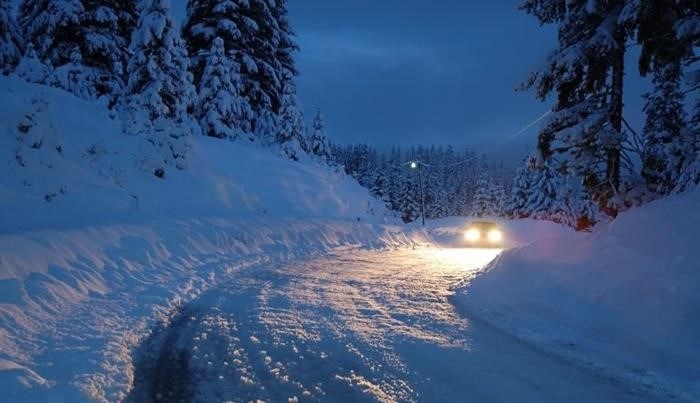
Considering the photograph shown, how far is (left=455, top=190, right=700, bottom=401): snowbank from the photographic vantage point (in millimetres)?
5617

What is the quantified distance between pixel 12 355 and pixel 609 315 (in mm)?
6934

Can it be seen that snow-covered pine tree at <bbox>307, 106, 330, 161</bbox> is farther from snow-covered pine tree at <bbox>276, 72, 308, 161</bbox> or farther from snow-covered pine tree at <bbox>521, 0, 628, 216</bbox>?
snow-covered pine tree at <bbox>521, 0, 628, 216</bbox>

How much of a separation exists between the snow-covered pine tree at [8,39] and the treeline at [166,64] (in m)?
0.04

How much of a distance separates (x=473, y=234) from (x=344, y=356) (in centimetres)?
2091

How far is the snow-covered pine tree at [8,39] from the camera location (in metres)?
17.8

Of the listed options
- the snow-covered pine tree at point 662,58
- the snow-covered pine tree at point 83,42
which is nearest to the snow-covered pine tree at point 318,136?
the snow-covered pine tree at point 83,42

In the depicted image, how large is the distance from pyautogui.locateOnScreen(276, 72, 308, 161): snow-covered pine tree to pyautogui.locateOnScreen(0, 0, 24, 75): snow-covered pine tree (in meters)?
13.2

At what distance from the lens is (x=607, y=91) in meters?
11.6

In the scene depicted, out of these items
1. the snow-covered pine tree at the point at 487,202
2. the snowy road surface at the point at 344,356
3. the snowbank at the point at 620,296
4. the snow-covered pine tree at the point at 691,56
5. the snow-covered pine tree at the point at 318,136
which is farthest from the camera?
the snow-covered pine tree at the point at 487,202

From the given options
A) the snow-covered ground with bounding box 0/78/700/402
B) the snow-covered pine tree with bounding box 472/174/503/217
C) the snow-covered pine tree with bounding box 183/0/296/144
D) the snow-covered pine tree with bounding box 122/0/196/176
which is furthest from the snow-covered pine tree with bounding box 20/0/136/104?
the snow-covered pine tree with bounding box 472/174/503/217

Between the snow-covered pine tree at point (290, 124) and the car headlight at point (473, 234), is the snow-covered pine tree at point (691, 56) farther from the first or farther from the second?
the snow-covered pine tree at point (290, 124)

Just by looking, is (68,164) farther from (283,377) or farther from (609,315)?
(609,315)

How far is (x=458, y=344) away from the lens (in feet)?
20.3

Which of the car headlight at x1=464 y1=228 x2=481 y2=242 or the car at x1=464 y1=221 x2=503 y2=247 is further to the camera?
the car headlight at x1=464 y1=228 x2=481 y2=242
